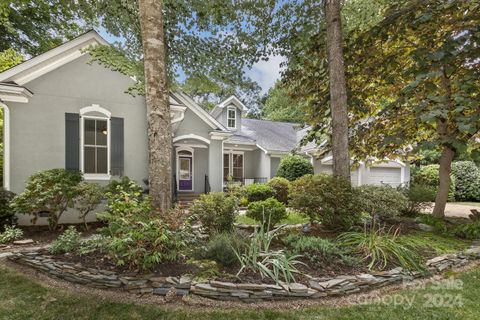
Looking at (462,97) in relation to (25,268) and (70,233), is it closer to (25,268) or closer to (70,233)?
(70,233)

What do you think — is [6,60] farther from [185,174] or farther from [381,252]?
[381,252]

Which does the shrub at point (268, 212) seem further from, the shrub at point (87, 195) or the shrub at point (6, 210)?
the shrub at point (6, 210)

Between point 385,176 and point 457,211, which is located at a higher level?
point 385,176

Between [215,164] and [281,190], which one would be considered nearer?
[281,190]

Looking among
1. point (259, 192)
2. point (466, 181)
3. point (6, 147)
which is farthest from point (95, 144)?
point (466, 181)

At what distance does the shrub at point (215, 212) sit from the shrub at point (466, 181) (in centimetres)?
1547

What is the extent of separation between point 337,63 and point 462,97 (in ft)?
8.16

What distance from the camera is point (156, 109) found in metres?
4.13

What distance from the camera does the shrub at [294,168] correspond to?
13.3 metres

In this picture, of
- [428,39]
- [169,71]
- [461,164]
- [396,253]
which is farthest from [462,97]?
[461,164]

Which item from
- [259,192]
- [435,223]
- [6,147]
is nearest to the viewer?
[435,223]

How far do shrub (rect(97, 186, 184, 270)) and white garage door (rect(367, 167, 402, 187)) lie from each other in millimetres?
14294

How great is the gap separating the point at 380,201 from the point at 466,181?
12.7m

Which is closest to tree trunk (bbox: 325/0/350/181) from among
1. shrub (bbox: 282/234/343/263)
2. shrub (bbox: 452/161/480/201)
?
shrub (bbox: 282/234/343/263)
